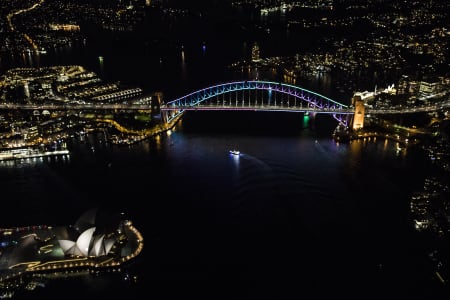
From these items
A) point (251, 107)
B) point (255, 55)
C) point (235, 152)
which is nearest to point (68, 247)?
point (235, 152)

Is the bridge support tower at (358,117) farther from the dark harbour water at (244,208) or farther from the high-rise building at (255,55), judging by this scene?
the high-rise building at (255,55)

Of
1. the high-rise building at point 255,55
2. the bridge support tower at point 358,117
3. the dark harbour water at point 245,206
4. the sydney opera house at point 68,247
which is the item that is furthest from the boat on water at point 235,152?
the high-rise building at point 255,55

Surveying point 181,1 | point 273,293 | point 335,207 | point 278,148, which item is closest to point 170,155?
point 278,148

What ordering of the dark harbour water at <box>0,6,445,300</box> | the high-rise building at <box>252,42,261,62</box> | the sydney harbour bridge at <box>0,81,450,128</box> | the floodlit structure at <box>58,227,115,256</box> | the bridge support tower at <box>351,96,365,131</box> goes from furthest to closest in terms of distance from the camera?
the high-rise building at <box>252,42,261,62</box>, the sydney harbour bridge at <box>0,81,450,128</box>, the bridge support tower at <box>351,96,365,131</box>, the floodlit structure at <box>58,227,115,256</box>, the dark harbour water at <box>0,6,445,300</box>

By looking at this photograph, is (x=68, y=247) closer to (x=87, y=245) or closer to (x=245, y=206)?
(x=87, y=245)

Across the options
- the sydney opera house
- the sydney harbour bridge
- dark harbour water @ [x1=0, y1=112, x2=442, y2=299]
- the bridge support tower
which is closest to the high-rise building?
the sydney harbour bridge

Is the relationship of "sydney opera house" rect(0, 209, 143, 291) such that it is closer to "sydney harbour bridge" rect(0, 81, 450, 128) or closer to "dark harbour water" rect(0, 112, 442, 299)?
"dark harbour water" rect(0, 112, 442, 299)
